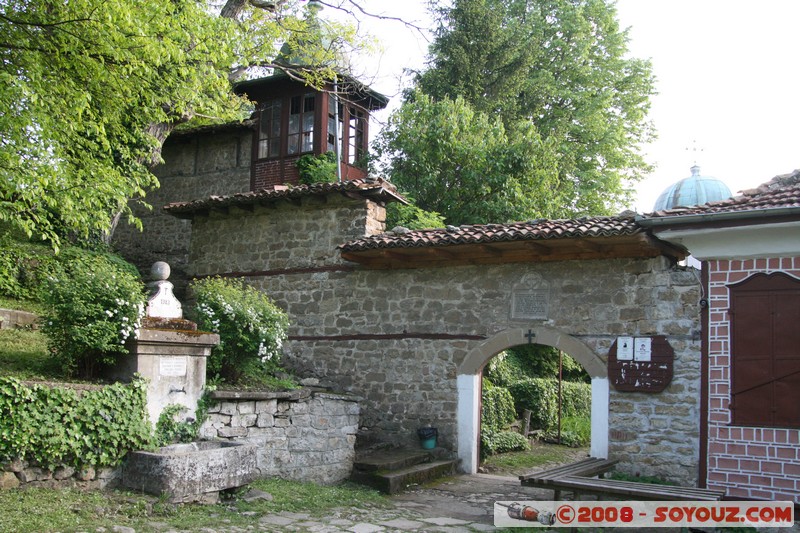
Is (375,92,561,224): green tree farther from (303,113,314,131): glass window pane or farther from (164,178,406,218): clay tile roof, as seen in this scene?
(164,178,406,218): clay tile roof

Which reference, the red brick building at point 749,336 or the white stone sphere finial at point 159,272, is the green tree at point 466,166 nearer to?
the red brick building at point 749,336

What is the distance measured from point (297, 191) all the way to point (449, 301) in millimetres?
2773

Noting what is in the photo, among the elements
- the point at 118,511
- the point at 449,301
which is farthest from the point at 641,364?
the point at 118,511

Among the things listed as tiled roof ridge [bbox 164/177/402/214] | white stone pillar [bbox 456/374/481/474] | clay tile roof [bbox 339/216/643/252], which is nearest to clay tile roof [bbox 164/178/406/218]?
tiled roof ridge [bbox 164/177/402/214]

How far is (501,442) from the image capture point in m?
11.8

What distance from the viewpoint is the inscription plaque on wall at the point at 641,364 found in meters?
7.55

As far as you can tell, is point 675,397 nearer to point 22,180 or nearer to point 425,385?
point 425,385

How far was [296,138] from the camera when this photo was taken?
15.8 metres

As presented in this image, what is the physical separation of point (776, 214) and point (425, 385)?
4679mm

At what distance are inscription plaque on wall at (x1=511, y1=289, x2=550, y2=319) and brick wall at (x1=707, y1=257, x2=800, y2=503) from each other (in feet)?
6.28

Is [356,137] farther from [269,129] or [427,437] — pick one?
[427,437]

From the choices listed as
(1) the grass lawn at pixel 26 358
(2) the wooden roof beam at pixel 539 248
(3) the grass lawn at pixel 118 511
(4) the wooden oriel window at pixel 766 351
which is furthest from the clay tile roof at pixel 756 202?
(1) the grass lawn at pixel 26 358

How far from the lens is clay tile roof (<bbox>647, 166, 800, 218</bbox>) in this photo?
664 centimetres

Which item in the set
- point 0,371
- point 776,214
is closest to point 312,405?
point 0,371
